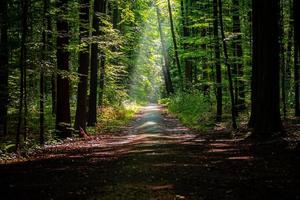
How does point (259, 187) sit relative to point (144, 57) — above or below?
below

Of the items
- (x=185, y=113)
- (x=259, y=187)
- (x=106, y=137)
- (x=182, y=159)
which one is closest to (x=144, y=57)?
(x=185, y=113)

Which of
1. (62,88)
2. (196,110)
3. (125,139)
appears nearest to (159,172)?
(125,139)

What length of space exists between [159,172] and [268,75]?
7.55 meters

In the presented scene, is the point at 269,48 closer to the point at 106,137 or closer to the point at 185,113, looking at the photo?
the point at 106,137

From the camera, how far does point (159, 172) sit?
968 centimetres

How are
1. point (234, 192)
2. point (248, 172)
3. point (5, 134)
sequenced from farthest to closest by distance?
point (5, 134)
point (248, 172)
point (234, 192)

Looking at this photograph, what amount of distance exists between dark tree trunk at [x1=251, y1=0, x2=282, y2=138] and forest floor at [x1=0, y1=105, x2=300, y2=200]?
0.99 m

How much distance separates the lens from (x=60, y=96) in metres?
18.2

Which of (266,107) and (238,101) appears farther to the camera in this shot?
(238,101)

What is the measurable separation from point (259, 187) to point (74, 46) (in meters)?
12.1

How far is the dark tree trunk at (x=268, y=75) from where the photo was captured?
1520cm

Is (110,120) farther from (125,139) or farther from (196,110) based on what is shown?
(125,139)

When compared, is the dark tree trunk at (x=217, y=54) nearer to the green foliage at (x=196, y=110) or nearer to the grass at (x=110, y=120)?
the green foliage at (x=196, y=110)

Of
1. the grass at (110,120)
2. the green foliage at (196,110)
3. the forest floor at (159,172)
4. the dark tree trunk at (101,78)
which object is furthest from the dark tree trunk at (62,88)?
the dark tree trunk at (101,78)
